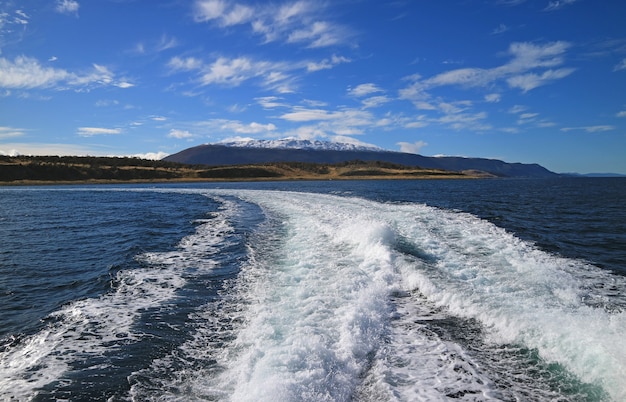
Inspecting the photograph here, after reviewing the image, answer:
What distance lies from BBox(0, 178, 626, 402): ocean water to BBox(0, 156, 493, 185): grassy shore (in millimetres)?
97298

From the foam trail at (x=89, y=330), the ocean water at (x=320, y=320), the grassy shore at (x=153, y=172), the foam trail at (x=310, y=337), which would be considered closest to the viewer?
the foam trail at (x=310, y=337)

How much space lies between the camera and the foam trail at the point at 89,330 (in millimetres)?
6215

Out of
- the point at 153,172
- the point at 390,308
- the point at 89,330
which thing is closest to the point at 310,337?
the point at 390,308

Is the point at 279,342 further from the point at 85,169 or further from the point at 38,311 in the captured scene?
the point at 85,169

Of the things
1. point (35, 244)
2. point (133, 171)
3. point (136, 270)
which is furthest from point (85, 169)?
point (136, 270)

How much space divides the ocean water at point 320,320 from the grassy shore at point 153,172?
97.3 metres

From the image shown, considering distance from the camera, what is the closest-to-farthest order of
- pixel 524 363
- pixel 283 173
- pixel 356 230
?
pixel 524 363 → pixel 356 230 → pixel 283 173

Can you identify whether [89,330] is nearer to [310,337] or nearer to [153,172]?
[310,337]

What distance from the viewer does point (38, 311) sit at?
9.09 metres

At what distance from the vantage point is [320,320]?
810 cm

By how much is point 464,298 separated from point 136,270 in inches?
413

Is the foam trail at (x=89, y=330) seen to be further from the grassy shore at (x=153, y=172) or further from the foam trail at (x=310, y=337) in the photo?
the grassy shore at (x=153, y=172)

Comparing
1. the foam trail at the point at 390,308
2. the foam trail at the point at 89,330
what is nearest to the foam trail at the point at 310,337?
the foam trail at the point at 390,308

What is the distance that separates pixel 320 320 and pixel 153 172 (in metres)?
118
